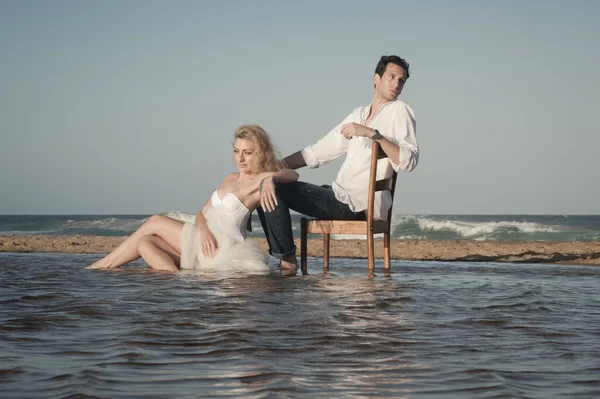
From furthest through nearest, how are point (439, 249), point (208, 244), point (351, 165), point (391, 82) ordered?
point (439, 249)
point (351, 165)
point (391, 82)
point (208, 244)

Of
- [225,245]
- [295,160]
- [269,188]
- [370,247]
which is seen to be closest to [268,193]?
[269,188]

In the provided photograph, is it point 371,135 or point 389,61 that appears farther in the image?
point 389,61

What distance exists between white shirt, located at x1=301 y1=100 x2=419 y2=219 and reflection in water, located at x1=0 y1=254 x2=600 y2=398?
0.82m

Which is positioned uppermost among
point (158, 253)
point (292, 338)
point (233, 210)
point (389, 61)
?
point (389, 61)

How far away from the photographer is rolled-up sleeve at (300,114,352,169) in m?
5.49

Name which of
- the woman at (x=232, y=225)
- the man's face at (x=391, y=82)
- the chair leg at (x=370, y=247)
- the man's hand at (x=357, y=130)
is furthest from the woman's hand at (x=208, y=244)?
the man's face at (x=391, y=82)

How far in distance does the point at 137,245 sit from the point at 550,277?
3042 mm

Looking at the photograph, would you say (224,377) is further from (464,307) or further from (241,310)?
(464,307)

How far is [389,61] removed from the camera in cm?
524

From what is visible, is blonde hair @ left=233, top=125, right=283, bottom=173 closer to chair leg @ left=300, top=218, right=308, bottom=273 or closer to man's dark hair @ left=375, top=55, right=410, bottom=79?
chair leg @ left=300, top=218, right=308, bottom=273

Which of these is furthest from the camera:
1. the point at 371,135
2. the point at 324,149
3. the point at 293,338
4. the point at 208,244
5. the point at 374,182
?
the point at 324,149

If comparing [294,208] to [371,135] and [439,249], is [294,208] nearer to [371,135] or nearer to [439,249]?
[371,135]

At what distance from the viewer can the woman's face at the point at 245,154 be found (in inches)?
203

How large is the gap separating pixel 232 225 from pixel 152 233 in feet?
2.05
